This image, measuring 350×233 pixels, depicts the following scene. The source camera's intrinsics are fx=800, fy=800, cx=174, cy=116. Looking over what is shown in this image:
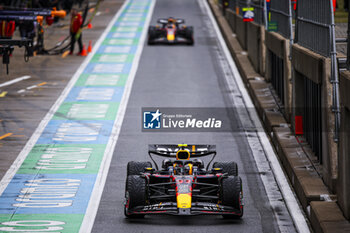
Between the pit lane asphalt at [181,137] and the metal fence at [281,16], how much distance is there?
2.68 meters

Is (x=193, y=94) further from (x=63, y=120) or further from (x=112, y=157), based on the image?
(x=112, y=157)

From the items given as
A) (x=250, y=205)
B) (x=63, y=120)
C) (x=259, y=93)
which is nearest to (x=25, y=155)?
(x=63, y=120)

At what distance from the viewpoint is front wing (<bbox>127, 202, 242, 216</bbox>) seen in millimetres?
12125

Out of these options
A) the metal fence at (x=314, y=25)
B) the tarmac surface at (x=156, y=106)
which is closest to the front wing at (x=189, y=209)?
the tarmac surface at (x=156, y=106)

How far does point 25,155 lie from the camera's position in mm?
17750

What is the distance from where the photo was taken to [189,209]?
477 inches

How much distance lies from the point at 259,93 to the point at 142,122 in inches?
155

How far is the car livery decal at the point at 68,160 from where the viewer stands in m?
13.3

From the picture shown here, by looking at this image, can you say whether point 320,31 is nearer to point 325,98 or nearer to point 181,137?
point 325,98

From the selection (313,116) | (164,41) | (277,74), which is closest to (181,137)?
(313,116)

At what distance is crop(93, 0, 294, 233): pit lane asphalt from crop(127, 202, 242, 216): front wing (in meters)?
→ 0.24

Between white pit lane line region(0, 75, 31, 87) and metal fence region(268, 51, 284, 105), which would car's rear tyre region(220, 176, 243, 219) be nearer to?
metal fence region(268, 51, 284, 105)

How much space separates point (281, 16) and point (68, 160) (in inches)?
330

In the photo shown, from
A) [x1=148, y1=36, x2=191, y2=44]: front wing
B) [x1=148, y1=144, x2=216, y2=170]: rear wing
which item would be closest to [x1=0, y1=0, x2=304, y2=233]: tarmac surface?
[x1=148, y1=36, x2=191, y2=44]: front wing
